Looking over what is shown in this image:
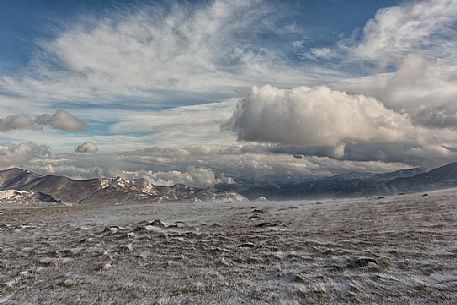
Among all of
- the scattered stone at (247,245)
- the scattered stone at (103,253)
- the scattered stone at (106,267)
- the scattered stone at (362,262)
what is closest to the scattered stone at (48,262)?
the scattered stone at (103,253)

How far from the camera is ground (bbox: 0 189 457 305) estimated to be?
641 inches

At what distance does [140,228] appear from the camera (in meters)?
33.1

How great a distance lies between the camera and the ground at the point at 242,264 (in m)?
16.3

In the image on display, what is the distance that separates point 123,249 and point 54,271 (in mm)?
5266

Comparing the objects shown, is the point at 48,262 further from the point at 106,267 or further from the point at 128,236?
the point at 128,236

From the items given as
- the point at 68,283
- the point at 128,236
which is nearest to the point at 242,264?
the point at 68,283

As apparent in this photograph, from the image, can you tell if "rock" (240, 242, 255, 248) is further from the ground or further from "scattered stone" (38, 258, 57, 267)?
"scattered stone" (38, 258, 57, 267)

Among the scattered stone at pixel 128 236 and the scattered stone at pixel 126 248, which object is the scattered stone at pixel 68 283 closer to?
the scattered stone at pixel 126 248

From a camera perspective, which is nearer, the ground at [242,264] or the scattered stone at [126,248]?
the ground at [242,264]

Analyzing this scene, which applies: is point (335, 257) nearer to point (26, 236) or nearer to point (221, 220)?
point (221, 220)

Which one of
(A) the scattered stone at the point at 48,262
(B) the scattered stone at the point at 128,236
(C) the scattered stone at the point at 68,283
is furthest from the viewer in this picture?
(B) the scattered stone at the point at 128,236

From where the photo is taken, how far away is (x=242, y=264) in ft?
68.8

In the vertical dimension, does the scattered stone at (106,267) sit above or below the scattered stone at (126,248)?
below

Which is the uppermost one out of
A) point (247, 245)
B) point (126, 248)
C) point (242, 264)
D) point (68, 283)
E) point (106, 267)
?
point (247, 245)
